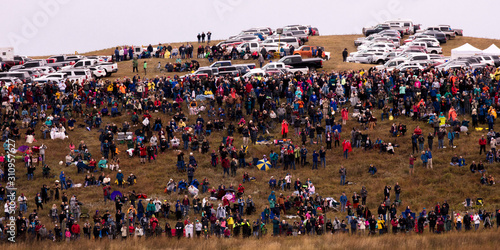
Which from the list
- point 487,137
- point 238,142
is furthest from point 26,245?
point 487,137

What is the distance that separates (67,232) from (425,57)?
1468 inches

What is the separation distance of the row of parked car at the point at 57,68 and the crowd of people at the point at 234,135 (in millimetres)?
2343

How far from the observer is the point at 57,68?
219 feet

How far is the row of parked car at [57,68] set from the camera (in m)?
58.0

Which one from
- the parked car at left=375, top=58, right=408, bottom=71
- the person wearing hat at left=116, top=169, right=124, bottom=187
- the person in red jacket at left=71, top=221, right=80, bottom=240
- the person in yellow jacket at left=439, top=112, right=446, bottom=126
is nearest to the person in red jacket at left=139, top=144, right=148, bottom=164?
the person wearing hat at left=116, top=169, right=124, bottom=187

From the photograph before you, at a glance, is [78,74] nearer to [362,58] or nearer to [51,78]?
[51,78]

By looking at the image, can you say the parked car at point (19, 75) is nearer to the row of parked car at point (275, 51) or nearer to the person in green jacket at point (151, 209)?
the row of parked car at point (275, 51)

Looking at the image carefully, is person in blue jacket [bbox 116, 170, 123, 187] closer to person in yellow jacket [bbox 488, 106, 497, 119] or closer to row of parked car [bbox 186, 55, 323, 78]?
row of parked car [bbox 186, 55, 323, 78]

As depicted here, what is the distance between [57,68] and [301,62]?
22.5 metres

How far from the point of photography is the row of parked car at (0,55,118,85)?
2282 inches

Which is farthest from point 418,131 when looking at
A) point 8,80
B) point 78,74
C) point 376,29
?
point 376,29

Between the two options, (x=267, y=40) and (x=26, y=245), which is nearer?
(x=26, y=245)

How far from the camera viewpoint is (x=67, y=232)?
33.7 metres

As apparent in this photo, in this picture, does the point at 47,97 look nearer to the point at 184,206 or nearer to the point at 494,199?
the point at 184,206
